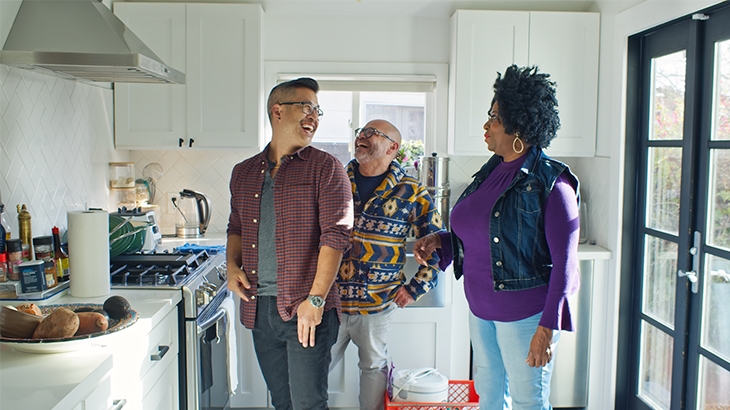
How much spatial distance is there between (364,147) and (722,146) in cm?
133

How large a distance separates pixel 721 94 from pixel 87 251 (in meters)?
2.35

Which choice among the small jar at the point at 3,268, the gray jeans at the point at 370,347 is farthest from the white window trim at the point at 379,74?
the small jar at the point at 3,268

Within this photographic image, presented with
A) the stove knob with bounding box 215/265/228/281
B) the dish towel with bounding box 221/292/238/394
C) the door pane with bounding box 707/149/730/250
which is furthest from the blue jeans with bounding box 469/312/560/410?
the stove knob with bounding box 215/265/228/281

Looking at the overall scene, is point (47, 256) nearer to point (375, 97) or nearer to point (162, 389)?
point (162, 389)

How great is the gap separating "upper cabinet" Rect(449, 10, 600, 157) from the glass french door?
1.13ft

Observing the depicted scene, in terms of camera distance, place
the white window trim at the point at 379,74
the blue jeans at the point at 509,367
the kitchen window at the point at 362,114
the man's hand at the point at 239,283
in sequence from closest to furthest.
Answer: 1. the blue jeans at the point at 509,367
2. the man's hand at the point at 239,283
3. the white window trim at the point at 379,74
4. the kitchen window at the point at 362,114

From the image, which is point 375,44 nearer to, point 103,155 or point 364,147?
point 364,147

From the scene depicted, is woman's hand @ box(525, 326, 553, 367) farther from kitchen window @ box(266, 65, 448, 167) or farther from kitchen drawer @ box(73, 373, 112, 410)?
kitchen window @ box(266, 65, 448, 167)

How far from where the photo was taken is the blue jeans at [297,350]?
1.91 meters

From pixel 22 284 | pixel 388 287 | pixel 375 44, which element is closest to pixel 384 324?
pixel 388 287

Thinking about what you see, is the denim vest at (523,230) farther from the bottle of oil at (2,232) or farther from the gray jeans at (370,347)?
the bottle of oil at (2,232)

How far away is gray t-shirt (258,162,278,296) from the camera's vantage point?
6.39ft

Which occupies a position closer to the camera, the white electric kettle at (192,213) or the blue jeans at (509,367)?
the blue jeans at (509,367)

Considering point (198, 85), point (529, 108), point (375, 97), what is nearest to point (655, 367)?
point (529, 108)
